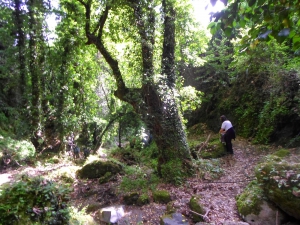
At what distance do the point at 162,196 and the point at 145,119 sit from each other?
2501 millimetres

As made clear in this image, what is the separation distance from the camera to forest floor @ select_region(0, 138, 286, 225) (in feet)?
18.0

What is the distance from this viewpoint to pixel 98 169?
Answer: 877 centimetres

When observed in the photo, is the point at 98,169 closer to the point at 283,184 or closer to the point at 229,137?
the point at 229,137

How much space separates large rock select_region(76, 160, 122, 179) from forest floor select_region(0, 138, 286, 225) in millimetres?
289

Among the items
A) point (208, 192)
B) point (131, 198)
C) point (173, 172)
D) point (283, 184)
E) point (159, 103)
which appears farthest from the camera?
point (159, 103)

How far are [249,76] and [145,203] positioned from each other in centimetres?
847

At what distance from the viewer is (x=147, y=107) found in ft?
24.9

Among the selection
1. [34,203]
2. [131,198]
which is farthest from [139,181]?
[34,203]

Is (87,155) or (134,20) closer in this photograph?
(134,20)

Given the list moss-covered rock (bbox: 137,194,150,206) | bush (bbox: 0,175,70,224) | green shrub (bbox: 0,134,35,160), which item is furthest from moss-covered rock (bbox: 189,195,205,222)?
green shrub (bbox: 0,134,35,160)

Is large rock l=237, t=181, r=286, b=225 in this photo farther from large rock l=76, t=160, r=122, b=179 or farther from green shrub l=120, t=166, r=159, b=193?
large rock l=76, t=160, r=122, b=179

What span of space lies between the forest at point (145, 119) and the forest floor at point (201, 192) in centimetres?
4

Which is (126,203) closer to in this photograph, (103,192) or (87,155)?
(103,192)

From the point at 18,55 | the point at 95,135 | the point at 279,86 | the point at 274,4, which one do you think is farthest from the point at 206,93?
the point at 274,4
